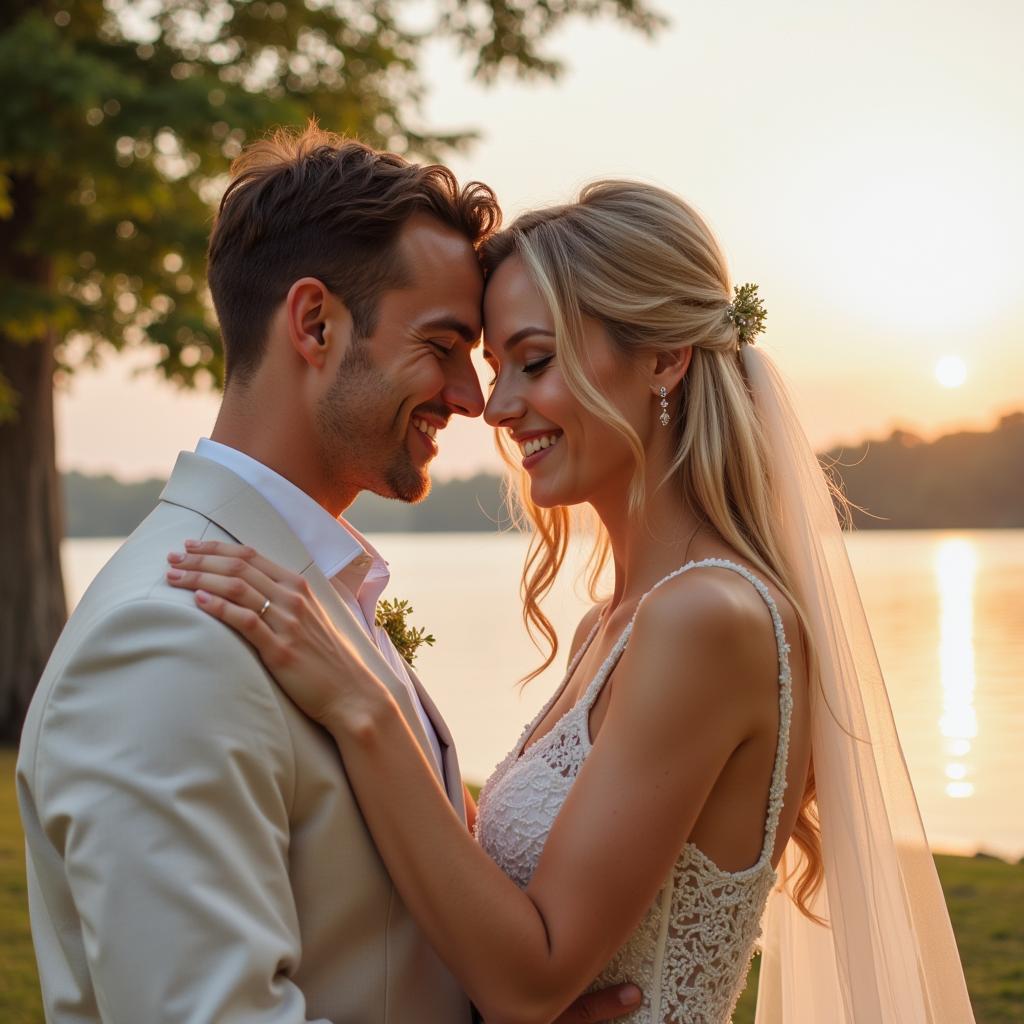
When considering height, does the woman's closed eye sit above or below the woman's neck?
above

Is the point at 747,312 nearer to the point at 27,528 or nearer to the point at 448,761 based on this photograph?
the point at 448,761

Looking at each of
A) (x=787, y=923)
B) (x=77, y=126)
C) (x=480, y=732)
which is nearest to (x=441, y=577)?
(x=480, y=732)

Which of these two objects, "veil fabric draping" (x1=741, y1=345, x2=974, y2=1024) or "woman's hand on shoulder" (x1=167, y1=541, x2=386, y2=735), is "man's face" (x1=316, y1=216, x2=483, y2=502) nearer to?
"woman's hand on shoulder" (x1=167, y1=541, x2=386, y2=735)

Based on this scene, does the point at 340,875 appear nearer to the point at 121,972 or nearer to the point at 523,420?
the point at 121,972

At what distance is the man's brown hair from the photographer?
263cm

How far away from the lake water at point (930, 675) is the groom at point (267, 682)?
153cm

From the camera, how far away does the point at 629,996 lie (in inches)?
102

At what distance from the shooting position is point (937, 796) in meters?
8.59

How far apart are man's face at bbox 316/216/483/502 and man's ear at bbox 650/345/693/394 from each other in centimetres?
44

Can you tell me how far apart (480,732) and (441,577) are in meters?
20.0

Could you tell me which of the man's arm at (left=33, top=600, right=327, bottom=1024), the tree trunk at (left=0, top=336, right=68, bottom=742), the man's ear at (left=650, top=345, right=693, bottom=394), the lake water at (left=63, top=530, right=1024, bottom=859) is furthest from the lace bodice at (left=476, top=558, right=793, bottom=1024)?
the tree trunk at (left=0, top=336, right=68, bottom=742)

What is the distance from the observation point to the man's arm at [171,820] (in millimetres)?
A: 1808

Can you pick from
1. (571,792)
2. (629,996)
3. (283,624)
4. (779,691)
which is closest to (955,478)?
(779,691)

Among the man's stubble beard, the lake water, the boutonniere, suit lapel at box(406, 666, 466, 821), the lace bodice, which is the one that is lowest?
the lake water
